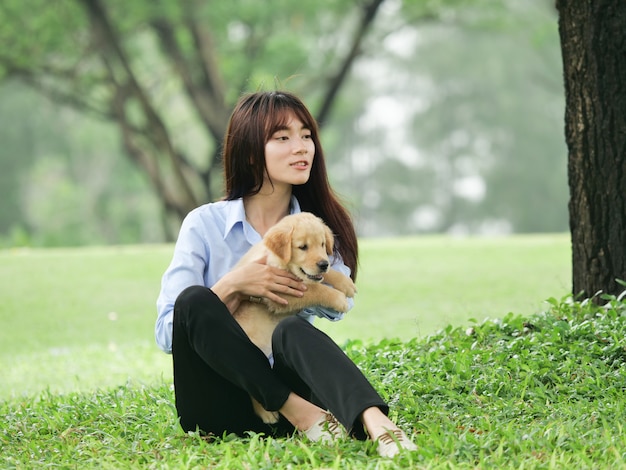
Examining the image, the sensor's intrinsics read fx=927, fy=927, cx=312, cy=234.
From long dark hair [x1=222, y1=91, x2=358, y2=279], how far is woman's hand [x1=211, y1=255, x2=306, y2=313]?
0.47m

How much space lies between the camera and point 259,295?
12.8 ft

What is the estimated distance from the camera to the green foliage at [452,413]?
11.7 feet

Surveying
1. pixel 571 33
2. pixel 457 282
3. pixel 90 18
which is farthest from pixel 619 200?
pixel 90 18

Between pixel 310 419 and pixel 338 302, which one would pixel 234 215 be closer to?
pixel 338 302

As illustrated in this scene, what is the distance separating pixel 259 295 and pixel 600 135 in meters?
2.93

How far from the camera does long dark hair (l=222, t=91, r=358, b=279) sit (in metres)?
4.18

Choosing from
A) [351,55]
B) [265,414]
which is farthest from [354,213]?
[351,55]

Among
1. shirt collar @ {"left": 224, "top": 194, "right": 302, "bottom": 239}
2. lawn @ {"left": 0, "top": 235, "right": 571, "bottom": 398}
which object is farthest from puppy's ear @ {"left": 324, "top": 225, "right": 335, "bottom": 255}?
lawn @ {"left": 0, "top": 235, "right": 571, "bottom": 398}

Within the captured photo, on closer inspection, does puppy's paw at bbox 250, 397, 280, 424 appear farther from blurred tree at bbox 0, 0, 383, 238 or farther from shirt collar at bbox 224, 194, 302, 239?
blurred tree at bbox 0, 0, 383, 238

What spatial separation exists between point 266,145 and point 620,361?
7.27 feet

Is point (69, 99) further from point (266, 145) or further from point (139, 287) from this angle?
point (266, 145)

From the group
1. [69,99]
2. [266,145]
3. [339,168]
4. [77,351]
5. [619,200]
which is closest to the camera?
[266,145]

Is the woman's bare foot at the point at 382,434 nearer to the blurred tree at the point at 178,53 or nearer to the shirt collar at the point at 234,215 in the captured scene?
the shirt collar at the point at 234,215

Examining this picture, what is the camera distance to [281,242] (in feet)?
12.8
